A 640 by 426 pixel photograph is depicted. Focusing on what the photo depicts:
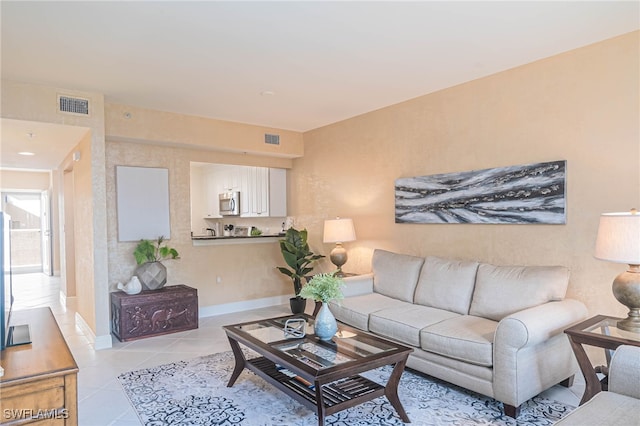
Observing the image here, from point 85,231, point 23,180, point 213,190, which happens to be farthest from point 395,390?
point 23,180

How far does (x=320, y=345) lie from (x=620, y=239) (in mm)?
2030

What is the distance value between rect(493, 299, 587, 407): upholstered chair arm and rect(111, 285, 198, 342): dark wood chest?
3.46 meters

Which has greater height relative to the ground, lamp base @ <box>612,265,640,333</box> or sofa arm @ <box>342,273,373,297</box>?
lamp base @ <box>612,265,640,333</box>

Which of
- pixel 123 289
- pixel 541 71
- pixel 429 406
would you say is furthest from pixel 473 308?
pixel 123 289

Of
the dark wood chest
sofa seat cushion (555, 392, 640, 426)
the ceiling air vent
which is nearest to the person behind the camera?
sofa seat cushion (555, 392, 640, 426)

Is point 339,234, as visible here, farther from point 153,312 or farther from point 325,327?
point 153,312

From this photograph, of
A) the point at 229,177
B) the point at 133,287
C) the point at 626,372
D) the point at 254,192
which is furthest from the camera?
the point at 229,177

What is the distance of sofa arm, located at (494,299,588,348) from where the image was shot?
96.4 inches

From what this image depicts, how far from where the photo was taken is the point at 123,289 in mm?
4441

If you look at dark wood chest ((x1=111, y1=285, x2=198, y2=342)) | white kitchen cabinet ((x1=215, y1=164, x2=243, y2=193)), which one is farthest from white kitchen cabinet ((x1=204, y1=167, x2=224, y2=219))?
dark wood chest ((x1=111, y1=285, x2=198, y2=342))

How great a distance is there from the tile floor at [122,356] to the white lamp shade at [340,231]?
1.51 metres

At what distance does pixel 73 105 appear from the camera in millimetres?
3844

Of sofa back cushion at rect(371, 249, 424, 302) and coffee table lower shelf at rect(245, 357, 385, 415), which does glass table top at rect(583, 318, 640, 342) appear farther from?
sofa back cushion at rect(371, 249, 424, 302)

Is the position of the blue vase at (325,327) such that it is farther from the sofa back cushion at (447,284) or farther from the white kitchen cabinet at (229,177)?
the white kitchen cabinet at (229,177)
